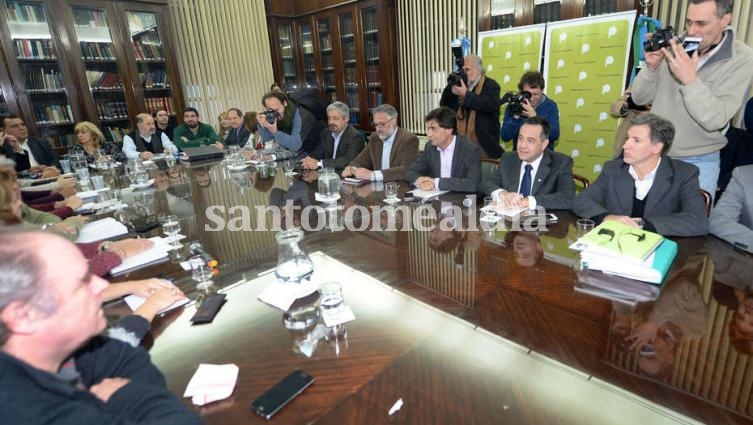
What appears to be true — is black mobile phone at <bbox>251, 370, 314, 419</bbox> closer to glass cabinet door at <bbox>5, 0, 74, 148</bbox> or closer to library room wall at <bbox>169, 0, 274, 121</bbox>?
glass cabinet door at <bbox>5, 0, 74, 148</bbox>

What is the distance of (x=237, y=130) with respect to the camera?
17.3 feet

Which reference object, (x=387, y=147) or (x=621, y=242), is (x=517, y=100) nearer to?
(x=387, y=147)

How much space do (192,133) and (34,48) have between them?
1898mm

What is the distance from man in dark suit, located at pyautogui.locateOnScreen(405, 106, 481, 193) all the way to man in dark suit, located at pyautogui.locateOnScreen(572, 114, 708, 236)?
76cm

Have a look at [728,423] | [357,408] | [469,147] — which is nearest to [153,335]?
[357,408]

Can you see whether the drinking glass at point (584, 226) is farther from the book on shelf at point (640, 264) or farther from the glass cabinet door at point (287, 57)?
the glass cabinet door at point (287, 57)

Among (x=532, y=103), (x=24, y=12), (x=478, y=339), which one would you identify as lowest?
(x=478, y=339)

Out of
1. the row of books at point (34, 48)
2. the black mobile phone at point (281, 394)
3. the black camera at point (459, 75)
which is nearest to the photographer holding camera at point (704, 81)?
the black camera at point (459, 75)

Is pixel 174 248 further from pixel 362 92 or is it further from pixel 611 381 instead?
pixel 362 92

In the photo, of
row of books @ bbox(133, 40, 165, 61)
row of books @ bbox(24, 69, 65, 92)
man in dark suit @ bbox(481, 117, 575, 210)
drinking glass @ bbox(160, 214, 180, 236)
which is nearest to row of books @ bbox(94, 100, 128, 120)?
row of books @ bbox(24, 69, 65, 92)

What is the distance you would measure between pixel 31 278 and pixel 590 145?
464cm

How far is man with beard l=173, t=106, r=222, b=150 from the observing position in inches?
200

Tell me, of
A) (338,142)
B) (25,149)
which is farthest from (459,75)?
(25,149)

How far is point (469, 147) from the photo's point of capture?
287 centimetres
